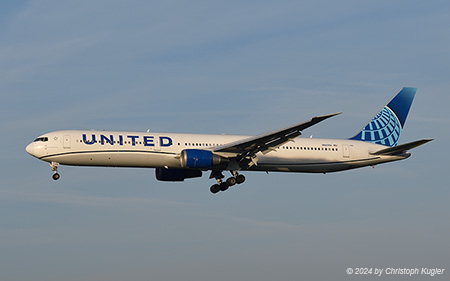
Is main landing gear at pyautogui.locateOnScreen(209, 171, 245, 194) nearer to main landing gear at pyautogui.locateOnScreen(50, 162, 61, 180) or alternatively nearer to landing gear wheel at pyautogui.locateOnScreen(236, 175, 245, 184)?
landing gear wheel at pyautogui.locateOnScreen(236, 175, 245, 184)

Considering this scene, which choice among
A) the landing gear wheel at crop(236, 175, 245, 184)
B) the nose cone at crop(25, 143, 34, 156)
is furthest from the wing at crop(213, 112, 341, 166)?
the nose cone at crop(25, 143, 34, 156)

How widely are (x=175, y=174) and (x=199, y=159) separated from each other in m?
7.16

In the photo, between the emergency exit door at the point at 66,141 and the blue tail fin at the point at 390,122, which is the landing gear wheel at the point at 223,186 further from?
the emergency exit door at the point at 66,141

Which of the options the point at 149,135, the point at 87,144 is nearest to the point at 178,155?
the point at 149,135

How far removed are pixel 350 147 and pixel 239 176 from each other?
9.97 metres

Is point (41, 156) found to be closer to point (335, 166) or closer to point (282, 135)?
point (282, 135)

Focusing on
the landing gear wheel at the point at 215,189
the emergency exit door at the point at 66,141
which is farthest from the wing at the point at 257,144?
the emergency exit door at the point at 66,141

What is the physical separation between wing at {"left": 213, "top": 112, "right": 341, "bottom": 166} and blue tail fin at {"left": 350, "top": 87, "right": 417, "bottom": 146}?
11.7 m

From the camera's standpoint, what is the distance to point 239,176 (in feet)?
198

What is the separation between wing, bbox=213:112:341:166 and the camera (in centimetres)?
5441

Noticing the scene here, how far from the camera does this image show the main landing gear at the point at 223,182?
60.4 m

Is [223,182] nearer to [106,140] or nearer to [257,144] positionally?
[257,144]

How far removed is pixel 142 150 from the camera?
56500mm

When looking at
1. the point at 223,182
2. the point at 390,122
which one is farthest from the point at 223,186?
the point at 390,122
